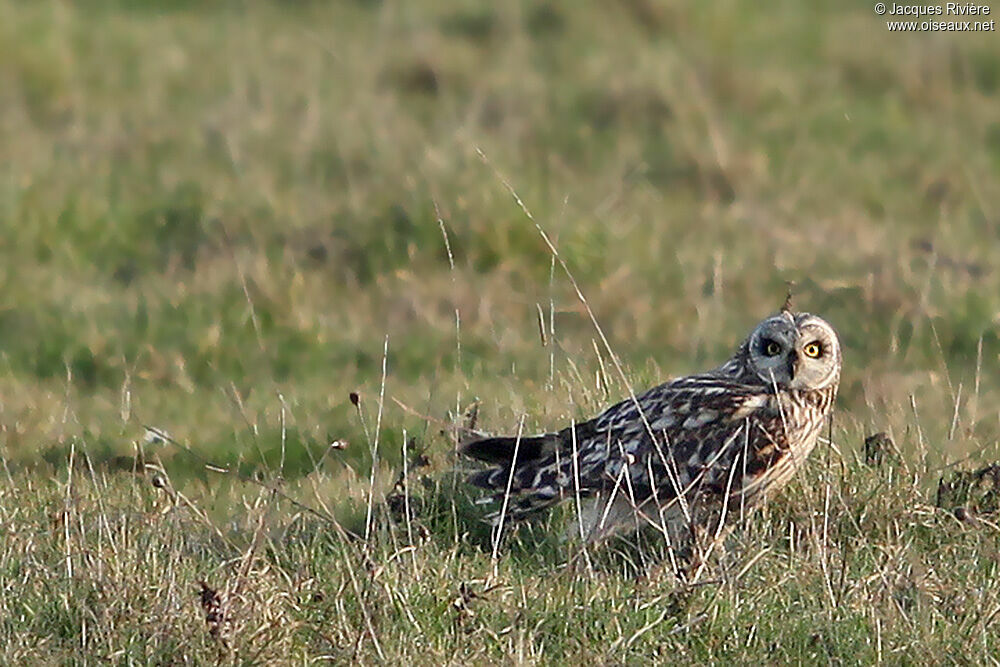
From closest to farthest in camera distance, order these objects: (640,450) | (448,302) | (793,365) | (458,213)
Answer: (640,450), (793,365), (448,302), (458,213)

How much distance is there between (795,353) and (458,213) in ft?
12.0

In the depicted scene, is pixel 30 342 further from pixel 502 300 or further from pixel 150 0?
pixel 150 0

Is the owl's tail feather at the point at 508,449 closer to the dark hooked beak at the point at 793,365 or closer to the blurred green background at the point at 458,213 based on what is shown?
the blurred green background at the point at 458,213

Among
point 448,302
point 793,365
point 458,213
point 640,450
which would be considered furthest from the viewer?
point 458,213

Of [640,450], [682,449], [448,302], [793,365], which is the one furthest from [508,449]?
[448,302]

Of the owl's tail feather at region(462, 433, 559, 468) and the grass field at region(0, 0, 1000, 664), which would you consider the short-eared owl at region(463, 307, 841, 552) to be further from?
the grass field at region(0, 0, 1000, 664)

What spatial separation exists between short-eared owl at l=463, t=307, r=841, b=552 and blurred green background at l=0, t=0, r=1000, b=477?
1.52 ft

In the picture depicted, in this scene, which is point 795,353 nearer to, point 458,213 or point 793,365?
point 793,365

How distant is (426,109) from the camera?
1193cm

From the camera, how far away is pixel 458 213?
895cm

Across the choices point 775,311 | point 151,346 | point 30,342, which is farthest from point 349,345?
point 775,311

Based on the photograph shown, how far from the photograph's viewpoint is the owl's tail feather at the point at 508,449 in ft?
17.5

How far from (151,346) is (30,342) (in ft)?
1.72

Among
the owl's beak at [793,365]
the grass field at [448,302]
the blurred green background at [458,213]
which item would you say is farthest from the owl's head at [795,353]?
the blurred green background at [458,213]
